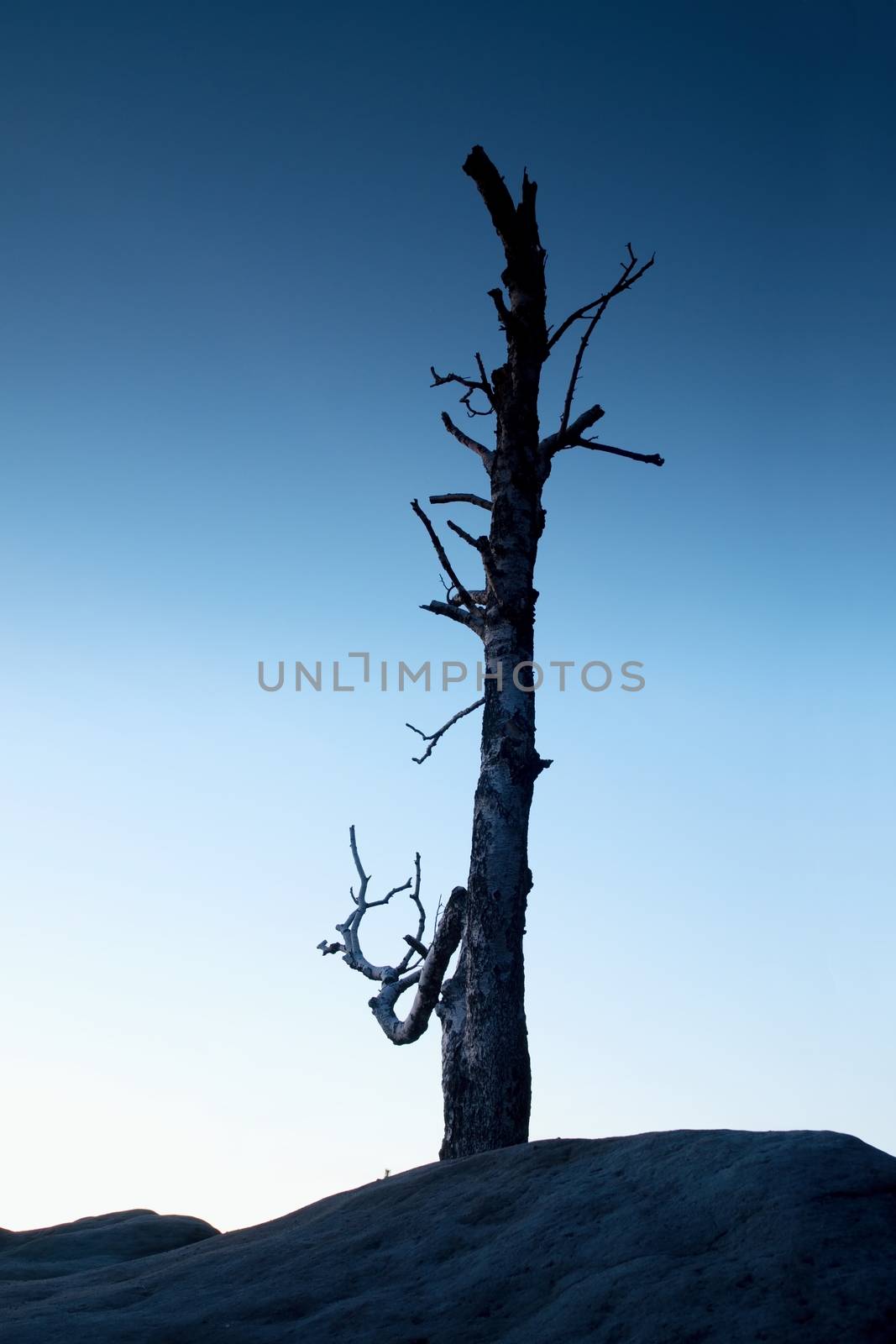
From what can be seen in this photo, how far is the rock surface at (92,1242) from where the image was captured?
16.7 feet

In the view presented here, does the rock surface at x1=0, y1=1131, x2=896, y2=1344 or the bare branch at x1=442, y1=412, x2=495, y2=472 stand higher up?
the bare branch at x1=442, y1=412, x2=495, y2=472

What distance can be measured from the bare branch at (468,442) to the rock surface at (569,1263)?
17.1ft

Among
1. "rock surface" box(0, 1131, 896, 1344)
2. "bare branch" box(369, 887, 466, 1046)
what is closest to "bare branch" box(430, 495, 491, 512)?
"bare branch" box(369, 887, 466, 1046)

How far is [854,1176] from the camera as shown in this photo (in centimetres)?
254

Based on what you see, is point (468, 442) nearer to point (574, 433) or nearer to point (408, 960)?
point (574, 433)

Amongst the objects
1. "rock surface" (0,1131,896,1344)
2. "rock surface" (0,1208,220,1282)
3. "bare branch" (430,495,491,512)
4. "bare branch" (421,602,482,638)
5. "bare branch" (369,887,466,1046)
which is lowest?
"rock surface" (0,1208,220,1282)

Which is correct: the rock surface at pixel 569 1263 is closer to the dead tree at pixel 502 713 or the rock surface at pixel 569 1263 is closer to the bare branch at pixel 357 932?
the dead tree at pixel 502 713

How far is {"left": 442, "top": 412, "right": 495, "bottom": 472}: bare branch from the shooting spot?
7.54 metres

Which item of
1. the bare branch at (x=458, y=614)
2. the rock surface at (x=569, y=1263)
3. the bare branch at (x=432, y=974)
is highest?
the bare branch at (x=458, y=614)

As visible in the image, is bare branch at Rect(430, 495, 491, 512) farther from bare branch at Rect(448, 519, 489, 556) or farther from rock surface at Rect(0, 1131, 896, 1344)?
rock surface at Rect(0, 1131, 896, 1344)

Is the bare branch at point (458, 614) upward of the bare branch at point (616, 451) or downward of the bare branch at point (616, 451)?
downward

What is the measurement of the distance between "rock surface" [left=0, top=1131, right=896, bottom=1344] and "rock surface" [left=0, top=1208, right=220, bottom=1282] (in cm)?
165

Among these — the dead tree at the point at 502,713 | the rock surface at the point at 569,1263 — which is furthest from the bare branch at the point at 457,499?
the rock surface at the point at 569,1263

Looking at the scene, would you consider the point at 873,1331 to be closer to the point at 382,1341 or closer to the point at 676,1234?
the point at 676,1234
